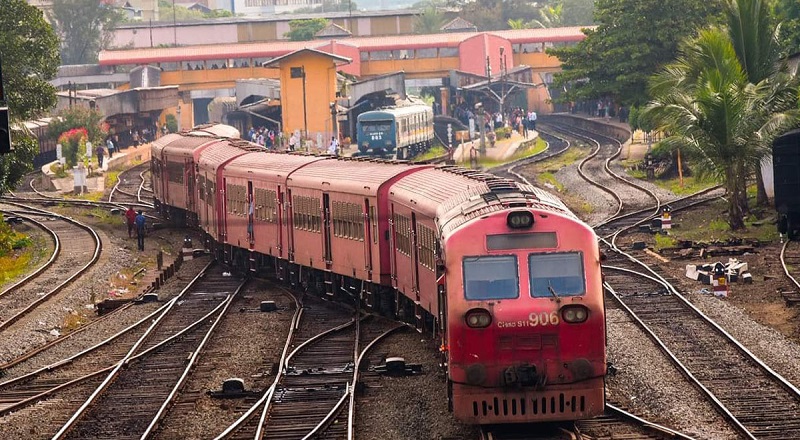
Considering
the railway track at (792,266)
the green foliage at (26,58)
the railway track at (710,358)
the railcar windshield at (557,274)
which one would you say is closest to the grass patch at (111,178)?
the green foliage at (26,58)

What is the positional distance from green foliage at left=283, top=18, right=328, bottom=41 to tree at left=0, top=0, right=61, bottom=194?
236 ft

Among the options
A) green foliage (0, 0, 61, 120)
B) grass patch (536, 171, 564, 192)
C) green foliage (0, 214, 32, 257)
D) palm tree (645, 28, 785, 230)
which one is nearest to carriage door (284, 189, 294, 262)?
palm tree (645, 28, 785, 230)

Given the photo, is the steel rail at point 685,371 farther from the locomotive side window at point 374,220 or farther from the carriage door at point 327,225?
the carriage door at point 327,225

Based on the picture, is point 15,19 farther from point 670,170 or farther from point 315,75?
point 315,75

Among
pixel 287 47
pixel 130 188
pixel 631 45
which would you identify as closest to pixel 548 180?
pixel 631 45

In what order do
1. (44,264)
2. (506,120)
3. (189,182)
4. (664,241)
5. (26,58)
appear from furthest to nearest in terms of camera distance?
(506,120), (26,58), (189,182), (44,264), (664,241)

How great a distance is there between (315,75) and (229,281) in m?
40.2

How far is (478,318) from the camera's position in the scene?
46.1 ft

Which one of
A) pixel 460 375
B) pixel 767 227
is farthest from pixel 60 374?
pixel 767 227

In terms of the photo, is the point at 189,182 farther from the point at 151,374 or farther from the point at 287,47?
the point at 287,47

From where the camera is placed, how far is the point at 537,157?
55.9 m

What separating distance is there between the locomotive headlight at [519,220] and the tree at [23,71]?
25276 millimetres

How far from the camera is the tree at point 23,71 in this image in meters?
38.0

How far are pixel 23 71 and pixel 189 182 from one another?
7.07 m
